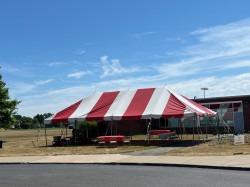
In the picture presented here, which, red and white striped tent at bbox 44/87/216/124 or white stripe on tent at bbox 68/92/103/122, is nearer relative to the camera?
red and white striped tent at bbox 44/87/216/124

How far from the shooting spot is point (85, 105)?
29.4 m

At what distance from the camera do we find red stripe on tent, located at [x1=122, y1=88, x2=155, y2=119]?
26.0 m

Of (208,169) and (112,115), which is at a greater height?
(112,115)

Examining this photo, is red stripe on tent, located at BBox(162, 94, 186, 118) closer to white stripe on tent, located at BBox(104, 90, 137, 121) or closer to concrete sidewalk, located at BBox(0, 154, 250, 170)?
white stripe on tent, located at BBox(104, 90, 137, 121)

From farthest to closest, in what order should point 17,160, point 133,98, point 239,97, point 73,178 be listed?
point 239,97 → point 133,98 → point 17,160 → point 73,178

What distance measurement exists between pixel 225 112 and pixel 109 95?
15922mm

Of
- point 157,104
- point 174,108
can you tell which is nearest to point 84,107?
point 157,104

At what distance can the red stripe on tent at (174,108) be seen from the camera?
24652 mm

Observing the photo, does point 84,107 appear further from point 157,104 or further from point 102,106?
point 157,104

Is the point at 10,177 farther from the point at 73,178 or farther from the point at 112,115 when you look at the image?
the point at 112,115

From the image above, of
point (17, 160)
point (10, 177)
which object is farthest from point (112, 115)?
point (10, 177)

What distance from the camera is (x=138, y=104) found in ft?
89.5

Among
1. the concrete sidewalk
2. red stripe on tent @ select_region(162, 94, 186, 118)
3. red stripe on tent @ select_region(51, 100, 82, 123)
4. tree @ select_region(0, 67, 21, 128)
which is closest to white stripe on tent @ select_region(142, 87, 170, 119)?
red stripe on tent @ select_region(162, 94, 186, 118)

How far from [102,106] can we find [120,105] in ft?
4.43
